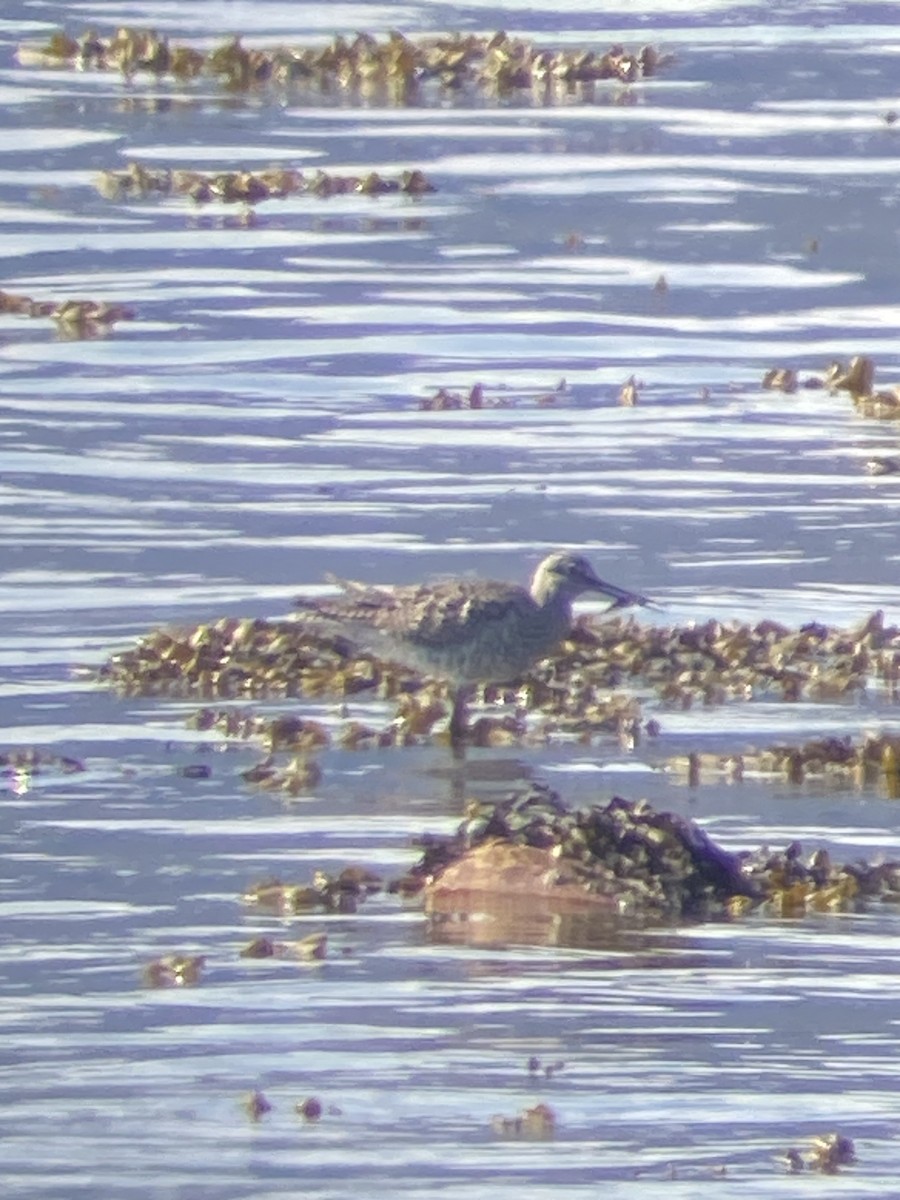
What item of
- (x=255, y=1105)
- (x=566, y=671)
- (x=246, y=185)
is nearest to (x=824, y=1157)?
(x=255, y=1105)

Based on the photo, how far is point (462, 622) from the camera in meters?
11.4

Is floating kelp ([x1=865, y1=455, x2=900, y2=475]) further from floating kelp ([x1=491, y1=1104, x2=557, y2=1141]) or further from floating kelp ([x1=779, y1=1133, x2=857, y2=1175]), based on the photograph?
floating kelp ([x1=779, y1=1133, x2=857, y2=1175])

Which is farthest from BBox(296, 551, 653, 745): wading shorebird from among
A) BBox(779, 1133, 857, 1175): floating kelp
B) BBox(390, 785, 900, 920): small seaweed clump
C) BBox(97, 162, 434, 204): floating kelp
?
BBox(97, 162, 434, 204): floating kelp

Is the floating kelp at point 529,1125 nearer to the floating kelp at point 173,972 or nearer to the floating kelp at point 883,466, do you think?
the floating kelp at point 173,972

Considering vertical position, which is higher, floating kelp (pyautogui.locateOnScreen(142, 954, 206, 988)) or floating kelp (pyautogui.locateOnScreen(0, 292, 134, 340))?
floating kelp (pyautogui.locateOnScreen(0, 292, 134, 340))

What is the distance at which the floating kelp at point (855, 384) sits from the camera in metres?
16.5

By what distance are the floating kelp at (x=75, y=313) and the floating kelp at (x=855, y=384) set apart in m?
3.21

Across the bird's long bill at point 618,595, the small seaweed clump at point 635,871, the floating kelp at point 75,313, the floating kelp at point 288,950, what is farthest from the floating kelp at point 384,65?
the floating kelp at point 288,950

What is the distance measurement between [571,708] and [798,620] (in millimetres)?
1375

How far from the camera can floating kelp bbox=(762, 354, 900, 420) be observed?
16516 millimetres

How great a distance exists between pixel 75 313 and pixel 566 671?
664 centimetres

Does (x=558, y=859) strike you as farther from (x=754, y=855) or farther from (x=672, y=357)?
(x=672, y=357)

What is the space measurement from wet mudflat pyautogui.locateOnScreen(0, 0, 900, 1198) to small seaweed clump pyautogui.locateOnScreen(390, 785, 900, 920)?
12 centimetres

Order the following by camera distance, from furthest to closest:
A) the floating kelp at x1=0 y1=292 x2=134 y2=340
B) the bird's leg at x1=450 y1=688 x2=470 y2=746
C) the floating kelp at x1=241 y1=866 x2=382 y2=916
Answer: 1. the floating kelp at x1=0 y1=292 x2=134 y2=340
2. the bird's leg at x1=450 y1=688 x2=470 y2=746
3. the floating kelp at x1=241 y1=866 x2=382 y2=916
